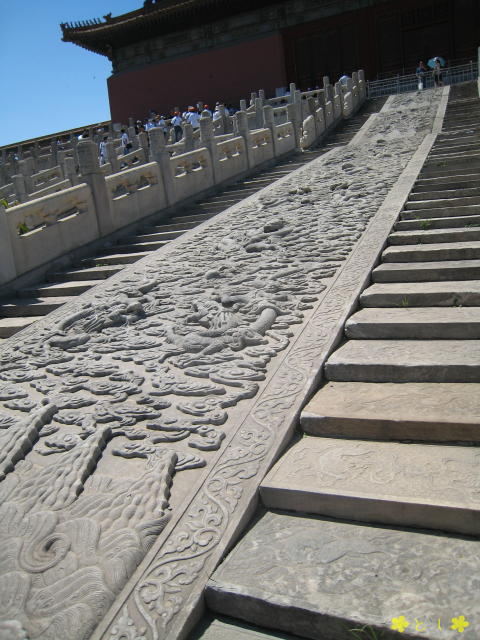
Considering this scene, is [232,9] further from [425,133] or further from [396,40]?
[425,133]

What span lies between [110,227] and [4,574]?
22.3 feet

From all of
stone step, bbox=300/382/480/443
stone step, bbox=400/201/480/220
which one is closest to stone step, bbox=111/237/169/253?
stone step, bbox=400/201/480/220

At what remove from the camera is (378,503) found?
2.47 meters

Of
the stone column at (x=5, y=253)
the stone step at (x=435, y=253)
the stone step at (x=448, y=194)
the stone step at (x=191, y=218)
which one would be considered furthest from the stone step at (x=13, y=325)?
the stone step at (x=448, y=194)

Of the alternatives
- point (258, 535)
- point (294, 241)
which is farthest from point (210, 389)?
point (294, 241)

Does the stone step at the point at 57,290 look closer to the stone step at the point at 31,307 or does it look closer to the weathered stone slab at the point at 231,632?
the stone step at the point at 31,307

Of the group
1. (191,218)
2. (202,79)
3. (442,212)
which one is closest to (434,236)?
(442,212)

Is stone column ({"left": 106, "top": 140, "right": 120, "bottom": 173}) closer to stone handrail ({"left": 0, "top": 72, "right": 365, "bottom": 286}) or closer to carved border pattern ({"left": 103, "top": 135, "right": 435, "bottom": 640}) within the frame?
stone handrail ({"left": 0, "top": 72, "right": 365, "bottom": 286})

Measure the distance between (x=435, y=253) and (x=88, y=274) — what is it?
14.3 ft

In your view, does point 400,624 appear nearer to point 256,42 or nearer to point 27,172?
point 27,172

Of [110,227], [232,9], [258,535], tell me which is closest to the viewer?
[258,535]

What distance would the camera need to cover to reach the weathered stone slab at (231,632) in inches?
83.6

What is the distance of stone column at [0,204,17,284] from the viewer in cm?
685

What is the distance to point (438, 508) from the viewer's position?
236 centimetres
